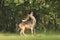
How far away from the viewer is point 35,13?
16.2 m

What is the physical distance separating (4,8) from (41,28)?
213 cm

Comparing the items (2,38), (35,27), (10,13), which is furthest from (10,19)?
(2,38)

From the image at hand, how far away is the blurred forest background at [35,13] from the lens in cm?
1566

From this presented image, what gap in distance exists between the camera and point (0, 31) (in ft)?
52.4

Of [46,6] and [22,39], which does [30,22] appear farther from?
[22,39]

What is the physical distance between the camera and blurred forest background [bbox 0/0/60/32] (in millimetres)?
15664

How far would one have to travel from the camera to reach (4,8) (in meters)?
16.4

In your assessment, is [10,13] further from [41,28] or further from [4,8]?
[41,28]

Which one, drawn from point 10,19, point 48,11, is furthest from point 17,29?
point 48,11

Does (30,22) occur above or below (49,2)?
below

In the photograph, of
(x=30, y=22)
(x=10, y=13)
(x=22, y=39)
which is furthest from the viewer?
(x=10, y=13)

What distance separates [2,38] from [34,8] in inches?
115

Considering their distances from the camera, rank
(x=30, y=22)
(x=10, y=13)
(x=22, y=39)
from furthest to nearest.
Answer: (x=10, y=13) → (x=30, y=22) → (x=22, y=39)

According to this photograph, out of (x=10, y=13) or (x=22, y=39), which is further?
(x=10, y=13)
